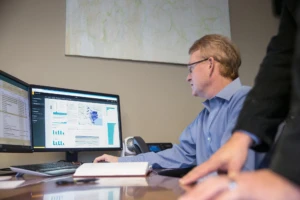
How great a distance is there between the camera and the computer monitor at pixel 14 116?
1.29 m

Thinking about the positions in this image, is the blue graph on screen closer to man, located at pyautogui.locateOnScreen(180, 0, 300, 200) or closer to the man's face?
the man's face

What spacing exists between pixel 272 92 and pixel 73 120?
1249mm

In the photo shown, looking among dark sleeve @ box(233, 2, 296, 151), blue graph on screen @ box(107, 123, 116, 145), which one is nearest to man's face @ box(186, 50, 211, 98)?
blue graph on screen @ box(107, 123, 116, 145)

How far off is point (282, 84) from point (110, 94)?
52.2 inches

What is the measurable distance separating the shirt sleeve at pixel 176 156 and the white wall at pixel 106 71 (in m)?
0.46

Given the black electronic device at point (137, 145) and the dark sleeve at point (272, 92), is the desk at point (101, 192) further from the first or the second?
the black electronic device at point (137, 145)

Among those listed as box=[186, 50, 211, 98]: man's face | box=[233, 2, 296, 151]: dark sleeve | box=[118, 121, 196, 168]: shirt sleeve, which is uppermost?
box=[186, 50, 211, 98]: man's face

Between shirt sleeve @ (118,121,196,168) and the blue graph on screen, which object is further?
the blue graph on screen

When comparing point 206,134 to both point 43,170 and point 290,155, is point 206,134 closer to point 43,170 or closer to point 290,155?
point 43,170

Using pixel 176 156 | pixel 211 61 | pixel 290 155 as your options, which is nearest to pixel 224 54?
pixel 211 61

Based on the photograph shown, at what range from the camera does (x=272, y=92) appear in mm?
675

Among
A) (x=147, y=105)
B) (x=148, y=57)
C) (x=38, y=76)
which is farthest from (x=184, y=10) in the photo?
(x=38, y=76)

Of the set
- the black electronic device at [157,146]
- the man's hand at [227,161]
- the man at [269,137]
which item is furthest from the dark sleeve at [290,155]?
the black electronic device at [157,146]

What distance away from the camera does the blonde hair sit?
1649 mm
